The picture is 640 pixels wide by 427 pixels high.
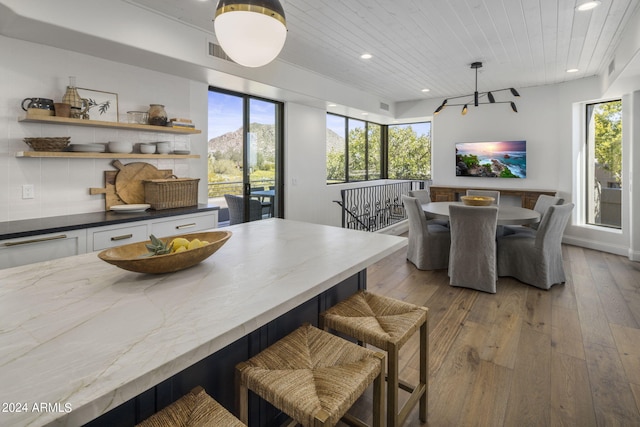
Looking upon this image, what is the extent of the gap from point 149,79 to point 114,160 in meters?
0.88

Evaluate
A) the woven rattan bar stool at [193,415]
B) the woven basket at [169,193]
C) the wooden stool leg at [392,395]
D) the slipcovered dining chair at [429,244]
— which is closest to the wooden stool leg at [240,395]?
the woven rattan bar stool at [193,415]

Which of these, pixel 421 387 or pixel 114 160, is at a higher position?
pixel 114 160

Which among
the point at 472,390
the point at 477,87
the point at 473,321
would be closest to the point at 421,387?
the point at 472,390

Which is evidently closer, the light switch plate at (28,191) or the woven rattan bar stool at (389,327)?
the woven rattan bar stool at (389,327)

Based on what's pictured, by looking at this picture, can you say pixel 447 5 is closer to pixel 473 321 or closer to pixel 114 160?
pixel 473 321

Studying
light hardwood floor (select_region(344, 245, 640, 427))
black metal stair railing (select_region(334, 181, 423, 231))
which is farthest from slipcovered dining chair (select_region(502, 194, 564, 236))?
black metal stair railing (select_region(334, 181, 423, 231))

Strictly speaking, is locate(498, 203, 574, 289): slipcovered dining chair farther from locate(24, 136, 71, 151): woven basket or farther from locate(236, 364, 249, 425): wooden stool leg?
locate(24, 136, 71, 151): woven basket

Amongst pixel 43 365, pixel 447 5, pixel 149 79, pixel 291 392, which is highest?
pixel 447 5

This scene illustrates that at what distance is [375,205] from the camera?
22.5 ft

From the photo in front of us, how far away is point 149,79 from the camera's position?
343 centimetres

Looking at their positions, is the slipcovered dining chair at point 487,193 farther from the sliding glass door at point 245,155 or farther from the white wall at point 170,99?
the sliding glass door at point 245,155

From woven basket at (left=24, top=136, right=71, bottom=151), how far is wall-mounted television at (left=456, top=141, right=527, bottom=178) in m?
6.20

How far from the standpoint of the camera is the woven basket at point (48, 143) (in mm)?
2625

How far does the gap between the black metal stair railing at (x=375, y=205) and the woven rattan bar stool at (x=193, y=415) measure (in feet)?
16.3
